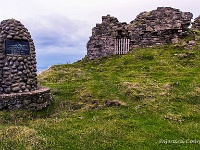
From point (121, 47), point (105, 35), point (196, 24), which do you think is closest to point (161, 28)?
point (121, 47)

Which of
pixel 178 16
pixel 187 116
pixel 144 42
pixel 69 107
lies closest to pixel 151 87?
pixel 187 116

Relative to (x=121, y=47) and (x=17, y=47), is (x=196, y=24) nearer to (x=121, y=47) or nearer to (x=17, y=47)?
(x=121, y=47)

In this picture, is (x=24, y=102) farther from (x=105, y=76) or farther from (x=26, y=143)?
(x=105, y=76)

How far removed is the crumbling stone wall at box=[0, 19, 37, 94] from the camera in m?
20.0

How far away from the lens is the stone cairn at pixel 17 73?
63.9ft

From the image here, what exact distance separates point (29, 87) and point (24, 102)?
1895 millimetres

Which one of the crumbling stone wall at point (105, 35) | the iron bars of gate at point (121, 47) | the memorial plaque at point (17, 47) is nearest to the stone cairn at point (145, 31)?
the crumbling stone wall at point (105, 35)

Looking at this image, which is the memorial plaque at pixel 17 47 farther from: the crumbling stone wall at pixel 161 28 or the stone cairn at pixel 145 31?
the crumbling stone wall at pixel 161 28

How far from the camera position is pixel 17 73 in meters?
20.2

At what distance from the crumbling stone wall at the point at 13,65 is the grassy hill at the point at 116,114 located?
2435mm

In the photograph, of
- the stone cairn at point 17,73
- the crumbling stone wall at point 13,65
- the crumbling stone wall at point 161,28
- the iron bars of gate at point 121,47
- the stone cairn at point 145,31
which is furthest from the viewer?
the crumbling stone wall at point 161,28

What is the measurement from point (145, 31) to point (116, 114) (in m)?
31.2

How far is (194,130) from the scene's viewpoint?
15.4m

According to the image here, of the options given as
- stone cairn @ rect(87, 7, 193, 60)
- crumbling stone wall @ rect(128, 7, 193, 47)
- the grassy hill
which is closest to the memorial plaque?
the grassy hill
